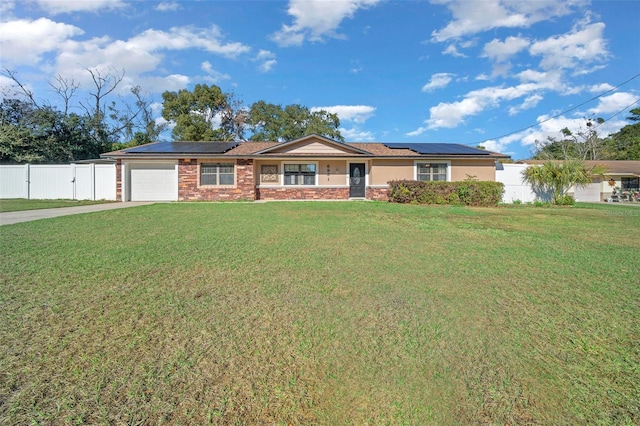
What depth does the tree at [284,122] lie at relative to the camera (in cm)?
3675

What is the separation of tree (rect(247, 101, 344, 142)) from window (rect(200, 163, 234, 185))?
18538 mm

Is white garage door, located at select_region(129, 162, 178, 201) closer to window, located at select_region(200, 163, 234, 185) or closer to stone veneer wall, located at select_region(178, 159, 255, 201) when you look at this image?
stone veneer wall, located at select_region(178, 159, 255, 201)

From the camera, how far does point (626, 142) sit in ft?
144

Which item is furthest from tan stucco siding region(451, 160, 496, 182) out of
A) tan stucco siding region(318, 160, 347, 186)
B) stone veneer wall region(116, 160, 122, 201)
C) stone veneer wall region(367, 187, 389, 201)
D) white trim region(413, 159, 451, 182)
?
stone veneer wall region(116, 160, 122, 201)

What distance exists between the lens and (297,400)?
2.18m

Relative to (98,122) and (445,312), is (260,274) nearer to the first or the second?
(445,312)

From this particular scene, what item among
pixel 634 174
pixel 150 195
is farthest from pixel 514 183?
pixel 150 195

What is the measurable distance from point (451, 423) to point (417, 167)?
63.2ft

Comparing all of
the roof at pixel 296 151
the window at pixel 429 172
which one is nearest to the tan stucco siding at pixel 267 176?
the roof at pixel 296 151

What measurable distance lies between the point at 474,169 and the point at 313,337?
791 inches

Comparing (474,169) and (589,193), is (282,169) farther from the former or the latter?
(589,193)

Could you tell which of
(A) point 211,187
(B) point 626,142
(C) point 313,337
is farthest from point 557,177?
(B) point 626,142

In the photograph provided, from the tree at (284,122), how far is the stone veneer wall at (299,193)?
18.3 metres

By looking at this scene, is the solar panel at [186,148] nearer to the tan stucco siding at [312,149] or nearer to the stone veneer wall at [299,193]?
the stone veneer wall at [299,193]
